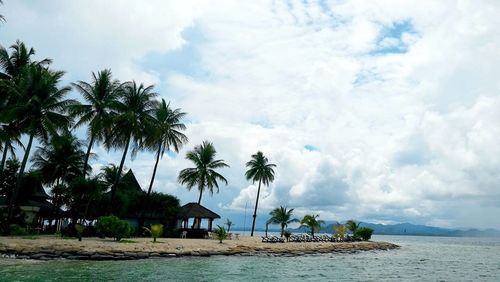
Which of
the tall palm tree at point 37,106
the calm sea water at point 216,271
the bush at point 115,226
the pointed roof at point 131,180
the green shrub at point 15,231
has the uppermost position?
the tall palm tree at point 37,106

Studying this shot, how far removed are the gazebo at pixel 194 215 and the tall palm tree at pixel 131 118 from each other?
9.06 m

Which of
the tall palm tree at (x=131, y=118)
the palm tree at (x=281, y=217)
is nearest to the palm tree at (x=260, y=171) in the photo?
the palm tree at (x=281, y=217)

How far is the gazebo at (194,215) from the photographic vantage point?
143 ft

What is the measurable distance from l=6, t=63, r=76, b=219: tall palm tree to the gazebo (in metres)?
16.1

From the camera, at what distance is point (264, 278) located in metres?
21.0

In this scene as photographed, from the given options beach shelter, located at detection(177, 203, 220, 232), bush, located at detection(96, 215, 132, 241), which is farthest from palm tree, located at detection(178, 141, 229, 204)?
bush, located at detection(96, 215, 132, 241)

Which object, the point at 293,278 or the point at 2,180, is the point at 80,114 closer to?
the point at 2,180

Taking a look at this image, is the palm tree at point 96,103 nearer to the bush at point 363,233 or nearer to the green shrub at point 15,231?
the green shrub at point 15,231

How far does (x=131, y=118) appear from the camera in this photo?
116 ft

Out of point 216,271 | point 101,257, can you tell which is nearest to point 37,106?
point 101,257

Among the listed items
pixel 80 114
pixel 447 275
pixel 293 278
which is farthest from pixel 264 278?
pixel 80 114

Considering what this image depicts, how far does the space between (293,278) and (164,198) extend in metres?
24.1

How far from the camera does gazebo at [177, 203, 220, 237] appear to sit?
4350 centimetres

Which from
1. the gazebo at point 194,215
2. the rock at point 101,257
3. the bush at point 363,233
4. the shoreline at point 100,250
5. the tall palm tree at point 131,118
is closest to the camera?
the shoreline at point 100,250
